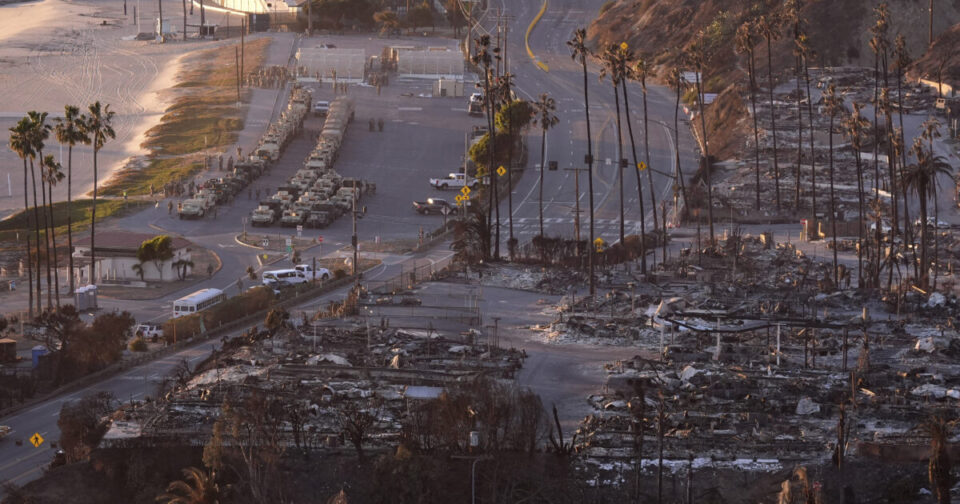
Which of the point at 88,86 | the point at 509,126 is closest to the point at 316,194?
the point at 509,126

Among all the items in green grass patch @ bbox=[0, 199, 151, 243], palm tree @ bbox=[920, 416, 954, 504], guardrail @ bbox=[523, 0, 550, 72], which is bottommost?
palm tree @ bbox=[920, 416, 954, 504]

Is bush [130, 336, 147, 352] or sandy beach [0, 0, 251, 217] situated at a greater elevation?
sandy beach [0, 0, 251, 217]

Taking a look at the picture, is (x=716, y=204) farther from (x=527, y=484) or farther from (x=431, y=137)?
(x=527, y=484)

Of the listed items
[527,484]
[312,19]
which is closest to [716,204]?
[527,484]

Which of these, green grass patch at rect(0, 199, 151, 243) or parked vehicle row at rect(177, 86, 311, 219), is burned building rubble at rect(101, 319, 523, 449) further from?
parked vehicle row at rect(177, 86, 311, 219)

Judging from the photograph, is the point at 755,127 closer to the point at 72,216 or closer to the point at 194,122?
the point at 72,216

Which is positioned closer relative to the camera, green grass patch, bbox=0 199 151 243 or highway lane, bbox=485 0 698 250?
green grass patch, bbox=0 199 151 243

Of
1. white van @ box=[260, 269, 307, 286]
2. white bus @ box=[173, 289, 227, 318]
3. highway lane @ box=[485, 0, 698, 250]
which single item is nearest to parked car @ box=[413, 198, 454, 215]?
highway lane @ box=[485, 0, 698, 250]
